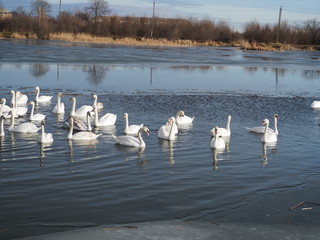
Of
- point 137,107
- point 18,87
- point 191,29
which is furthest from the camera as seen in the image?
point 191,29

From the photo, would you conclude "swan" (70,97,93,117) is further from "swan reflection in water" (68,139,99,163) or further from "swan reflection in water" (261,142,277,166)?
"swan reflection in water" (261,142,277,166)

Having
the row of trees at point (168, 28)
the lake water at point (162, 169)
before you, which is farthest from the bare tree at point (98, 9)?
the lake water at point (162, 169)

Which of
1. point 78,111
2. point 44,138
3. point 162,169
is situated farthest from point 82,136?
point 78,111

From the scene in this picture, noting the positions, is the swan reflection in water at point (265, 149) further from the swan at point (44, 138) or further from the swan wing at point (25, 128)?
the swan wing at point (25, 128)

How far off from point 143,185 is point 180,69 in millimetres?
21218

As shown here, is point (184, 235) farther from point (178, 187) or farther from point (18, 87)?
point (18, 87)

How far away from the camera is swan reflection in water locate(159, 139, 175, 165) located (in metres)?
10.1

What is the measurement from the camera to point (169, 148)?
10977mm

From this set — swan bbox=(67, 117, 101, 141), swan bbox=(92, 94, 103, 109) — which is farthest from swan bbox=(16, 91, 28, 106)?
swan bbox=(67, 117, 101, 141)

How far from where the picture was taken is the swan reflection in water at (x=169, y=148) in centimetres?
1005

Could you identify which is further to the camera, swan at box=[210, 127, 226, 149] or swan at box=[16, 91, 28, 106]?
swan at box=[16, 91, 28, 106]

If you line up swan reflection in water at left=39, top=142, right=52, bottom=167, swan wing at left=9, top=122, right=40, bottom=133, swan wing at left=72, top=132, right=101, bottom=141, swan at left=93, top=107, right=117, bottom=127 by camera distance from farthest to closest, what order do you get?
swan at left=93, top=107, right=117, bottom=127 → swan wing at left=9, top=122, right=40, bottom=133 → swan wing at left=72, top=132, right=101, bottom=141 → swan reflection in water at left=39, top=142, right=52, bottom=167

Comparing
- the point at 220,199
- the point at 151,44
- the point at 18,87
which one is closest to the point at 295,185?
the point at 220,199

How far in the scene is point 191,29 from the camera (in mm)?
70062
